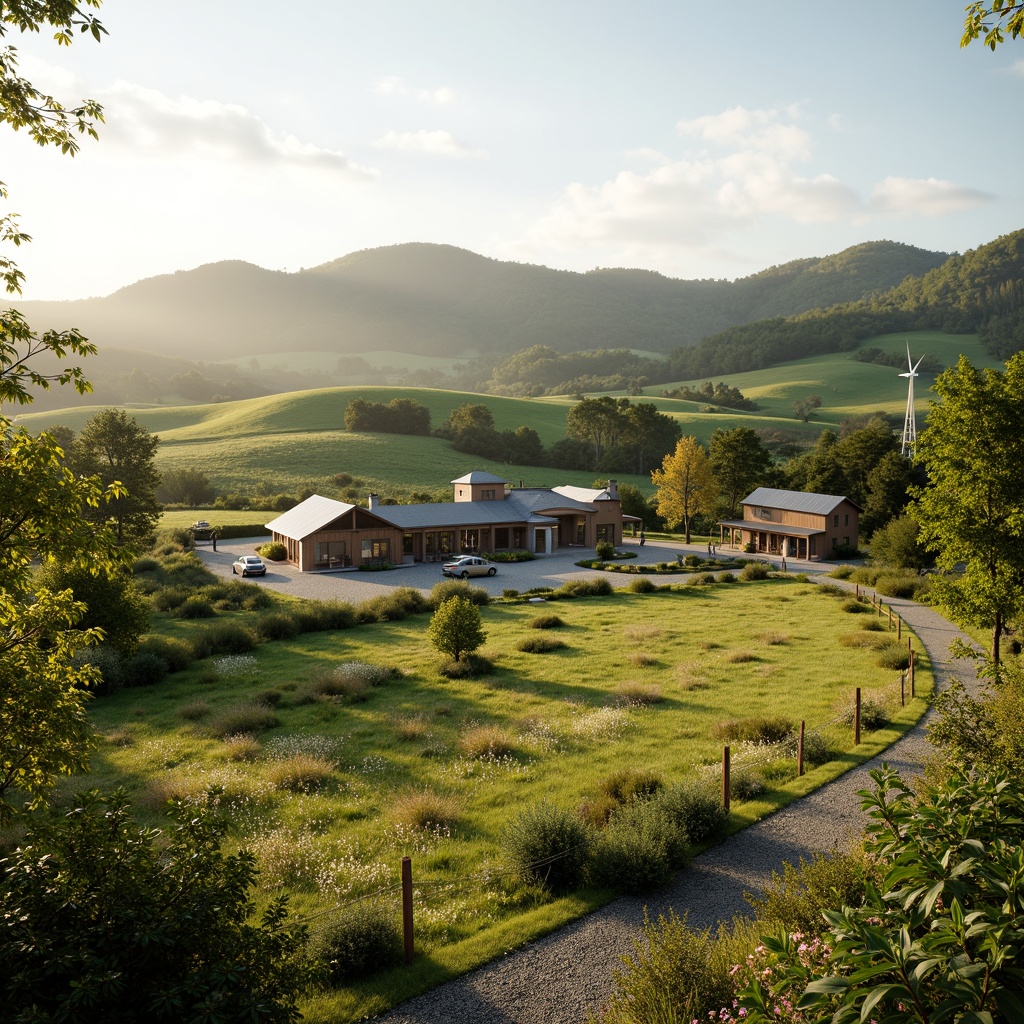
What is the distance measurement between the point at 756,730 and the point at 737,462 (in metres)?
57.6

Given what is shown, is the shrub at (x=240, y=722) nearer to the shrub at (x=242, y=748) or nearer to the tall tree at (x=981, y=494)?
the shrub at (x=242, y=748)

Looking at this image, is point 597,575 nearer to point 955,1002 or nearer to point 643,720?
point 643,720

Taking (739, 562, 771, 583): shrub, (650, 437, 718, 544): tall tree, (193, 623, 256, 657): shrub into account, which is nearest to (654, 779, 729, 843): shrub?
(193, 623, 256, 657): shrub

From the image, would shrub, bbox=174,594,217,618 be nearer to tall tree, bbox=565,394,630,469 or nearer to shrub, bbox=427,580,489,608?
shrub, bbox=427,580,489,608

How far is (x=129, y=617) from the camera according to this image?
27.2 metres

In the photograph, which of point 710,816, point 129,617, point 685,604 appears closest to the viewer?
point 710,816

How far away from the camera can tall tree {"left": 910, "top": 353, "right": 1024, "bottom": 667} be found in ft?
72.3

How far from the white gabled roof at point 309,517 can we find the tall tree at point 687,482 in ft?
102

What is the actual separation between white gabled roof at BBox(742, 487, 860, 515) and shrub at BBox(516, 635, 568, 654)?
3833cm

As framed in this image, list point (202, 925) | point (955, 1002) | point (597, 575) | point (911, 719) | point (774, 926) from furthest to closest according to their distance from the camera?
1. point (597, 575)
2. point (911, 719)
3. point (774, 926)
4. point (202, 925)
5. point (955, 1002)

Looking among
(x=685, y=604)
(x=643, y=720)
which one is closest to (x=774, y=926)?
(x=643, y=720)

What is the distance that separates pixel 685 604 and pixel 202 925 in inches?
1460

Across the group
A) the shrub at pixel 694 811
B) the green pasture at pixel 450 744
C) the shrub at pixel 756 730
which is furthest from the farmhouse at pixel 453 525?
the shrub at pixel 694 811

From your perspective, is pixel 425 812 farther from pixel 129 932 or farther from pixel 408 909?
pixel 129 932
